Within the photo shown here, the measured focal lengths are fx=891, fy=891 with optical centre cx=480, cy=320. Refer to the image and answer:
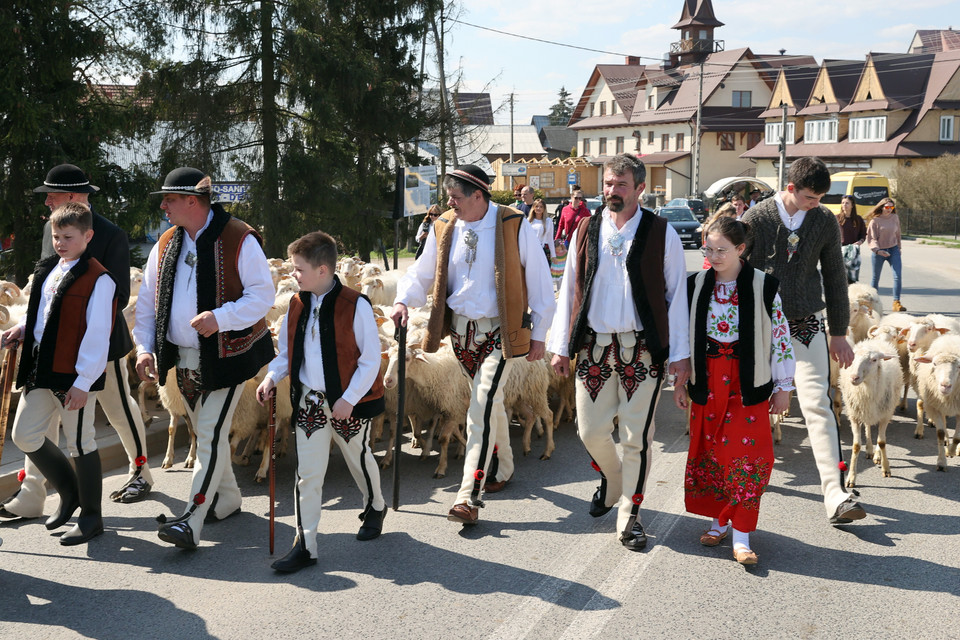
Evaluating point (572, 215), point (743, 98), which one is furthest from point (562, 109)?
point (572, 215)

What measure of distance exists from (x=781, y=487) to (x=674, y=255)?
7.06ft

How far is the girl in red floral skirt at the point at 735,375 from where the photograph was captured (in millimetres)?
4629

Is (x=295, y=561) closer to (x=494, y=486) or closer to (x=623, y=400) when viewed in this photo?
(x=494, y=486)

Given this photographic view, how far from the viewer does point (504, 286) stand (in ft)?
17.0

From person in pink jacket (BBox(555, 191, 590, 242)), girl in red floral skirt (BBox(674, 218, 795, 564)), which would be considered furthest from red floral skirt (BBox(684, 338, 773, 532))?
person in pink jacket (BBox(555, 191, 590, 242))

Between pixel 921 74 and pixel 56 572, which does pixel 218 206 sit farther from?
pixel 921 74

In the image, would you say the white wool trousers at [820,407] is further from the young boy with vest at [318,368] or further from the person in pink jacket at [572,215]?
the person in pink jacket at [572,215]

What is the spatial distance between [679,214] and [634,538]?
27368mm

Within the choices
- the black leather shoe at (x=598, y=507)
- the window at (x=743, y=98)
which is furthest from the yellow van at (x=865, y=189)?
the black leather shoe at (x=598, y=507)

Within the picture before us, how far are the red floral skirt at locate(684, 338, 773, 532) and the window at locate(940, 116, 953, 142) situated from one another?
46713mm

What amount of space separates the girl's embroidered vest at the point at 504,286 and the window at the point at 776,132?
53.2 meters

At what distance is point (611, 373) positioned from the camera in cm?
484

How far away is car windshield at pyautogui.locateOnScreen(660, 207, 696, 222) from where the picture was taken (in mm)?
30670

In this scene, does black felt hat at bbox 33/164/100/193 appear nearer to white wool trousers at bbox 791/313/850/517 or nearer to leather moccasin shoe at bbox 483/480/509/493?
leather moccasin shoe at bbox 483/480/509/493
